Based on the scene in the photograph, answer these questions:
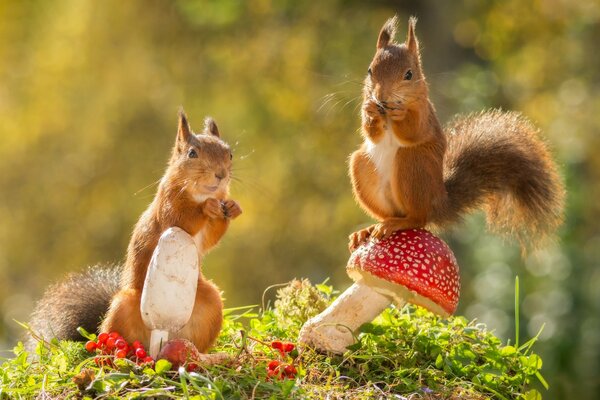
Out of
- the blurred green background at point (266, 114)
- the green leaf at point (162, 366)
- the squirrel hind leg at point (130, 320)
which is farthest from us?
the blurred green background at point (266, 114)

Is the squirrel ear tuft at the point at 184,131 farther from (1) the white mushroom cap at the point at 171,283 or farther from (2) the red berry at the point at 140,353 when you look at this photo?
(2) the red berry at the point at 140,353

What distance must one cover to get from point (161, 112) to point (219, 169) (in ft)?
24.2

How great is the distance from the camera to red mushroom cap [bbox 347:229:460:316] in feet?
9.99

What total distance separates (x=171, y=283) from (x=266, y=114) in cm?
694

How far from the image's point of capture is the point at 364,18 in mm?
9312

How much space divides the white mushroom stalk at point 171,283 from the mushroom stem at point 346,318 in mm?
494

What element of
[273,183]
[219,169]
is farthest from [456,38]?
[219,169]

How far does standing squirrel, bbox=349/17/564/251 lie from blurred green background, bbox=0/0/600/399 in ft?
12.4

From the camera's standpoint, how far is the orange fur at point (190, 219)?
2.96 m

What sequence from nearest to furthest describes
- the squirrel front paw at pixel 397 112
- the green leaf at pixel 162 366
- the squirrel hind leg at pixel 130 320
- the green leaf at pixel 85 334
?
the green leaf at pixel 162 366
the squirrel hind leg at pixel 130 320
the squirrel front paw at pixel 397 112
the green leaf at pixel 85 334

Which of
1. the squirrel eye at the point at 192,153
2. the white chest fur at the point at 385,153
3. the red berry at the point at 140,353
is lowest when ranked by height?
the red berry at the point at 140,353

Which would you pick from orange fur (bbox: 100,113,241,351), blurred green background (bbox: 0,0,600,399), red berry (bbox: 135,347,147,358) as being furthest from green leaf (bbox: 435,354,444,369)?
blurred green background (bbox: 0,0,600,399)

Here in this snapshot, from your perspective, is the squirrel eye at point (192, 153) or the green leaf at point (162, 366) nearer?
the green leaf at point (162, 366)

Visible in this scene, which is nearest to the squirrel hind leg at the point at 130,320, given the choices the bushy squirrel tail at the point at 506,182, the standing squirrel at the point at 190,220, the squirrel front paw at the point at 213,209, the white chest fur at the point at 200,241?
the standing squirrel at the point at 190,220
